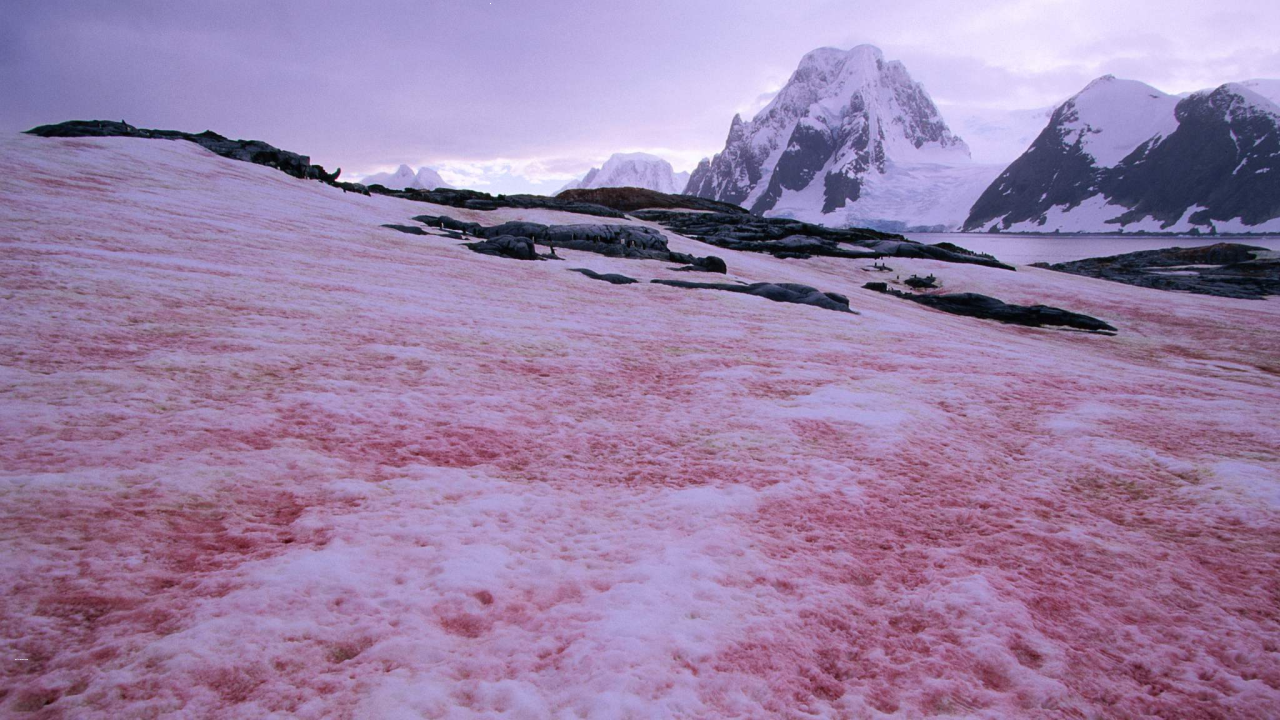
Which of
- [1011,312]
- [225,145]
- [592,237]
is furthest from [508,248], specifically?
[225,145]

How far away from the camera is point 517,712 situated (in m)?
2.58

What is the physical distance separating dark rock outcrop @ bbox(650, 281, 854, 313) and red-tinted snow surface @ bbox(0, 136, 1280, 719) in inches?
333

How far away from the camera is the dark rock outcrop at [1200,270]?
136ft

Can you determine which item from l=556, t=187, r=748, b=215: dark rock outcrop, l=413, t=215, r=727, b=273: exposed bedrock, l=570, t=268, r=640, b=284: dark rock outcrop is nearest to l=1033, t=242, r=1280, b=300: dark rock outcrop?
l=413, t=215, r=727, b=273: exposed bedrock

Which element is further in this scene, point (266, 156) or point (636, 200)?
point (636, 200)

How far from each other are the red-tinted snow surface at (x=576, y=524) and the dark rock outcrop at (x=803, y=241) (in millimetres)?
34298

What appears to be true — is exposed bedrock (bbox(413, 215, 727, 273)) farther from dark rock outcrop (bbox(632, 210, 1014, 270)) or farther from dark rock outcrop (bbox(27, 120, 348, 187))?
dark rock outcrop (bbox(27, 120, 348, 187))

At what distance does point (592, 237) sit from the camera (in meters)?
32.2

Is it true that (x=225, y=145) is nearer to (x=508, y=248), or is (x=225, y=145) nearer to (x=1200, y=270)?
(x=508, y=248)

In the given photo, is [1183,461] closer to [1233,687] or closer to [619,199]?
[1233,687]

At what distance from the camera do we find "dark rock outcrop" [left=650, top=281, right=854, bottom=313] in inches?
719

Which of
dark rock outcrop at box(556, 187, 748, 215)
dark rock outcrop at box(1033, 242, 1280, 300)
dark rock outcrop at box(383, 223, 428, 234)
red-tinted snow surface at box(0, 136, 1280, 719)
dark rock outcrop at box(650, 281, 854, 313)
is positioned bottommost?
red-tinted snow surface at box(0, 136, 1280, 719)

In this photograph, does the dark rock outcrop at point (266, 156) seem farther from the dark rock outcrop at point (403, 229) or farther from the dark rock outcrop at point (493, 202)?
the dark rock outcrop at point (403, 229)

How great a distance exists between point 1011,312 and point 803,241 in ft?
72.2
